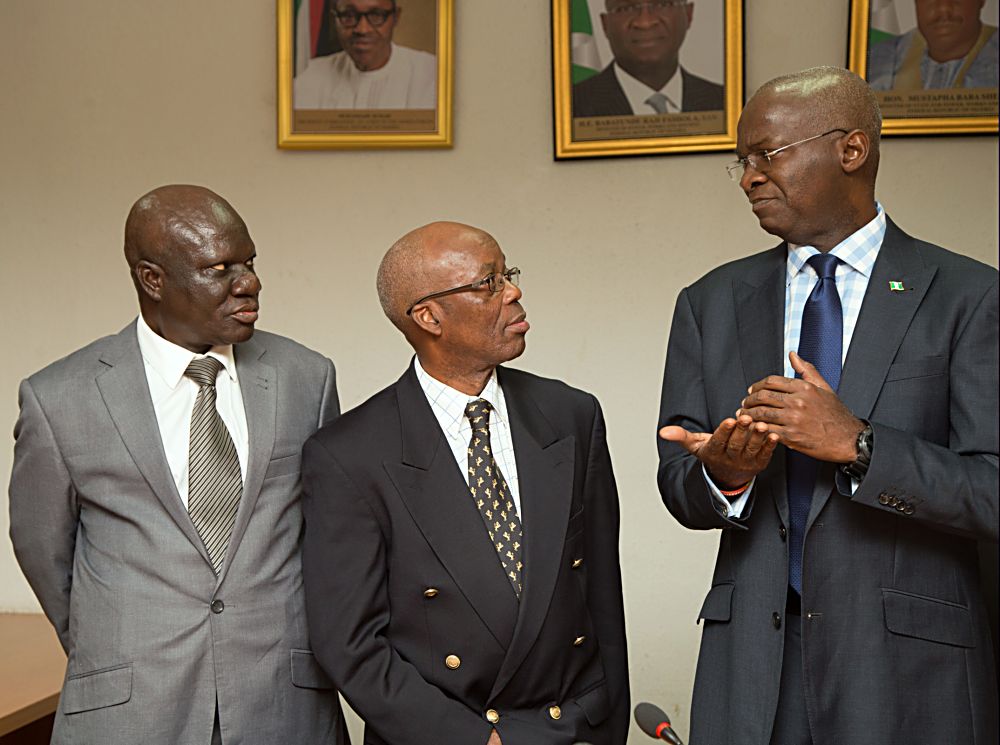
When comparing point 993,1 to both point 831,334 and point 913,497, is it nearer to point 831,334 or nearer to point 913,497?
point 831,334

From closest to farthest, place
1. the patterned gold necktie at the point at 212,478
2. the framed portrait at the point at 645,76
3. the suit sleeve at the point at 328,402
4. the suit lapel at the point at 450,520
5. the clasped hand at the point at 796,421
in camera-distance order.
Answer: the clasped hand at the point at 796,421 → the suit lapel at the point at 450,520 → the patterned gold necktie at the point at 212,478 → the suit sleeve at the point at 328,402 → the framed portrait at the point at 645,76

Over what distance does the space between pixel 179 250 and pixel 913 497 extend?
159cm

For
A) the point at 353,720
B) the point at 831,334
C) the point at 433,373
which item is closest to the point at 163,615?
the point at 433,373

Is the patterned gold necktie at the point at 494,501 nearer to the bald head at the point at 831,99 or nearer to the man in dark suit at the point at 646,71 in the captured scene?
the bald head at the point at 831,99

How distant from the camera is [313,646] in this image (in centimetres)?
254

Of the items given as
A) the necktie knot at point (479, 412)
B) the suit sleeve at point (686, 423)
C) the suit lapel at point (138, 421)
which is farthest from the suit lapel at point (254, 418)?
the suit sleeve at point (686, 423)

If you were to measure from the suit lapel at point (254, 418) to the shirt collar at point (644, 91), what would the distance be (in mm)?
1859

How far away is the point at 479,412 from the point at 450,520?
26 cm

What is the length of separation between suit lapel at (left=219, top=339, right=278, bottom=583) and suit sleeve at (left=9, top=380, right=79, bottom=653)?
14.9 inches

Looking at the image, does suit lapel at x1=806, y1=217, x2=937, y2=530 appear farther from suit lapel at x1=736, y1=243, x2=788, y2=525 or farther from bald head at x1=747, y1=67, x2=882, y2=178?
bald head at x1=747, y1=67, x2=882, y2=178

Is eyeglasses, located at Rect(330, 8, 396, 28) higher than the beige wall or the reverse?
higher

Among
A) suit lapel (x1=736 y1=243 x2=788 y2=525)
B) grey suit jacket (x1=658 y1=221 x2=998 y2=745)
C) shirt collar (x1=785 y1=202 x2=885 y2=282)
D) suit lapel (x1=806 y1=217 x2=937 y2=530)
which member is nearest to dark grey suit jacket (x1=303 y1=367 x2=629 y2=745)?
grey suit jacket (x1=658 y1=221 x2=998 y2=745)

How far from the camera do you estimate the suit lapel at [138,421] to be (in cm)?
255

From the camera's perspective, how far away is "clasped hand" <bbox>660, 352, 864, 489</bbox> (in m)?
2.13
